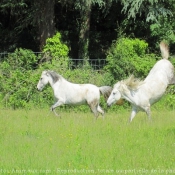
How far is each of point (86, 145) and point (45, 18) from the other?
658 inches

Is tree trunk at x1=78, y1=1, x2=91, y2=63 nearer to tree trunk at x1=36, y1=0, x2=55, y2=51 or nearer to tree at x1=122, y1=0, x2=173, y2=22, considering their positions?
tree trunk at x1=36, y1=0, x2=55, y2=51

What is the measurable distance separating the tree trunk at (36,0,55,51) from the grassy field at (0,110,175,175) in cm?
1159

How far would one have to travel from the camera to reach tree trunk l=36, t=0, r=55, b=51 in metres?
28.8

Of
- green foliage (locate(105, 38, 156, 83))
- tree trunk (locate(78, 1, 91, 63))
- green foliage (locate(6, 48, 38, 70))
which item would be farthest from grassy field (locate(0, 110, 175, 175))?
tree trunk (locate(78, 1, 91, 63))

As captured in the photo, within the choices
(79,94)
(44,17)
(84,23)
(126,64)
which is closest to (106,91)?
(79,94)

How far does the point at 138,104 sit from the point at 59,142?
3.97 metres

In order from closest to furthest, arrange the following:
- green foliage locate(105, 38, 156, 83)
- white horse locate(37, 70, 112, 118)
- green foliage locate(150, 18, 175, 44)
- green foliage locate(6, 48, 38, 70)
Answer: white horse locate(37, 70, 112, 118), green foliage locate(105, 38, 156, 83), green foliage locate(6, 48, 38, 70), green foliage locate(150, 18, 175, 44)

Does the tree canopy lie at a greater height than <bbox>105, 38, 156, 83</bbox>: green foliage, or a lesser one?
greater

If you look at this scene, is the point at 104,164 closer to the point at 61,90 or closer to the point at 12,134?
the point at 12,134

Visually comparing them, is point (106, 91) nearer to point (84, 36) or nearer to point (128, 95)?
point (128, 95)

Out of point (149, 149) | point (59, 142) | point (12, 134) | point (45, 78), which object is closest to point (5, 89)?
point (45, 78)

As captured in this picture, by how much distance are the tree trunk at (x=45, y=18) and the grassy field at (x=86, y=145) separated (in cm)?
1159

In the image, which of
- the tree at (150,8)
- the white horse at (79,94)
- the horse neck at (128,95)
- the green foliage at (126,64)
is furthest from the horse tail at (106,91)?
the tree at (150,8)

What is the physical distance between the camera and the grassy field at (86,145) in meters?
10.7
